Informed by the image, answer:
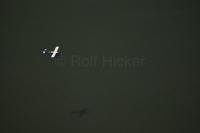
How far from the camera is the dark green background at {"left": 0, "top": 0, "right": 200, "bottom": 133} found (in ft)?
6.72

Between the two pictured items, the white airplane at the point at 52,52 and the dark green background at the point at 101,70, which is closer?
the dark green background at the point at 101,70

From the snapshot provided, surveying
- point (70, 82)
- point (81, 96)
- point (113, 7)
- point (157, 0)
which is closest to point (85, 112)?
point (81, 96)

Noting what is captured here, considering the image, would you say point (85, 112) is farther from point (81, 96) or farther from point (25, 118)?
point (25, 118)

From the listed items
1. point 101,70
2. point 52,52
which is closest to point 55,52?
point 52,52

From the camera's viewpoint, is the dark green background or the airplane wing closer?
the dark green background

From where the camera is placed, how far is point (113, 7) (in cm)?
214

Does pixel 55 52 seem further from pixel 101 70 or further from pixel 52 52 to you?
pixel 101 70

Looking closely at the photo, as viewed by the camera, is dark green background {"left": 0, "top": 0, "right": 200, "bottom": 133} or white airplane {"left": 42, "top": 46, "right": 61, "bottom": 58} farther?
white airplane {"left": 42, "top": 46, "right": 61, "bottom": 58}

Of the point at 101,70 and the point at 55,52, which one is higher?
the point at 55,52

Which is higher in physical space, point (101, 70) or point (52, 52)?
point (52, 52)

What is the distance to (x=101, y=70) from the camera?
2156mm

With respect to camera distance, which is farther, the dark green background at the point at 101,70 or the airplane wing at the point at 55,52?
the airplane wing at the point at 55,52

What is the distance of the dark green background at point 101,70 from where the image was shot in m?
2.05

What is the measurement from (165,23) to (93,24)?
2.01 feet
